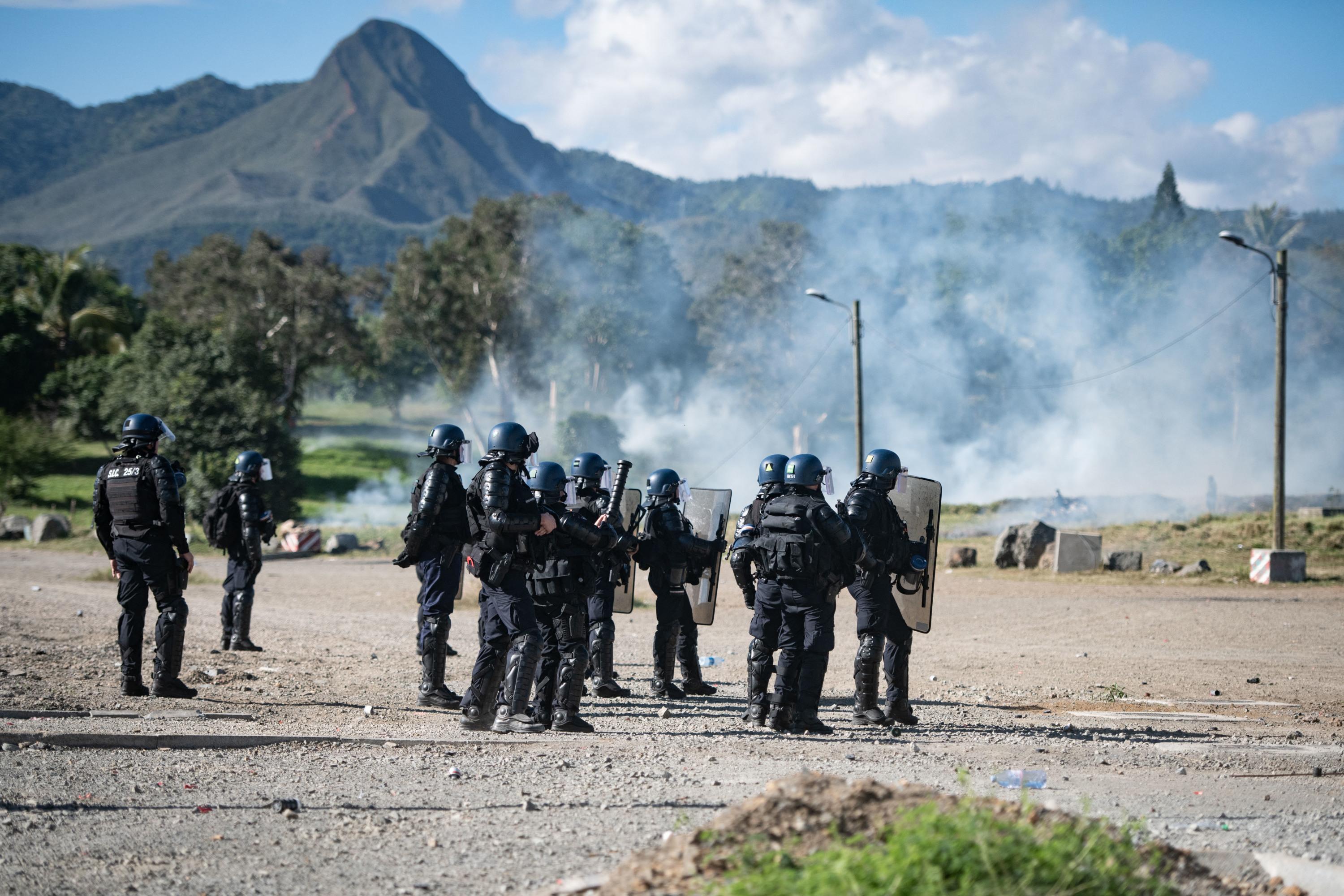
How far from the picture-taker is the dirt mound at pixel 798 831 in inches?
163

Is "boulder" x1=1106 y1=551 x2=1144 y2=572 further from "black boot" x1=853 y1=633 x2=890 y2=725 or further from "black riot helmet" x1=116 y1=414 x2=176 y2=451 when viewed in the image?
"black riot helmet" x1=116 y1=414 x2=176 y2=451

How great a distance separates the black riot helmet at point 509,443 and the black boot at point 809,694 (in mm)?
2418

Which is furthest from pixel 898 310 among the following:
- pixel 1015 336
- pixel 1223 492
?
pixel 1223 492

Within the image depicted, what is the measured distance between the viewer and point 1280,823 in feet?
18.3

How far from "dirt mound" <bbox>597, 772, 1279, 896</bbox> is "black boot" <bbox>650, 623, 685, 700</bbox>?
536 centimetres

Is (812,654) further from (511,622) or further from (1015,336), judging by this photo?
(1015,336)

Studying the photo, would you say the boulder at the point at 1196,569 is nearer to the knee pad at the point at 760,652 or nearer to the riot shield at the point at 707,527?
the riot shield at the point at 707,527

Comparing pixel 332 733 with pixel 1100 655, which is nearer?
pixel 332 733

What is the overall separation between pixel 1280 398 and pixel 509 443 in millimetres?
17387

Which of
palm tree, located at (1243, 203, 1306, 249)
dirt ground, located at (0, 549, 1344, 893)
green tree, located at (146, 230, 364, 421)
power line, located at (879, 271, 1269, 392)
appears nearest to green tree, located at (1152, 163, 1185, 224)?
palm tree, located at (1243, 203, 1306, 249)

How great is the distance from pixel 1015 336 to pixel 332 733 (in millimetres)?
46395

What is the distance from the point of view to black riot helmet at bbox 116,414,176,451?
29.9 ft

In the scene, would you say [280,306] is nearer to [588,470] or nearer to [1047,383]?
[1047,383]

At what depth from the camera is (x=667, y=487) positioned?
1004 centimetres
